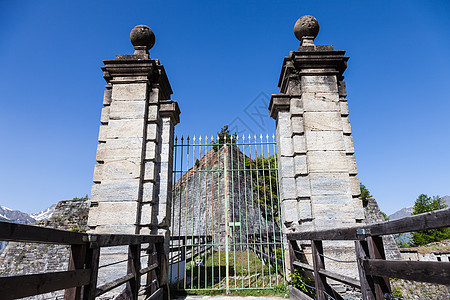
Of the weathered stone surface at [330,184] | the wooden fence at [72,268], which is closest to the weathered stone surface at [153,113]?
the wooden fence at [72,268]

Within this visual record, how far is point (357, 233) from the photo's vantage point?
7.71 feet

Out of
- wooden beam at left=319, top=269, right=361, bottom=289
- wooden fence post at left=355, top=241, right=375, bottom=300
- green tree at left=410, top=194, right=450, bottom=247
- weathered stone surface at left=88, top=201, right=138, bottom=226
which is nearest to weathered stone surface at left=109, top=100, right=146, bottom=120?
weathered stone surface at left=88, top=201, right=138, bottom=226

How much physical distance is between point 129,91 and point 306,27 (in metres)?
3.61

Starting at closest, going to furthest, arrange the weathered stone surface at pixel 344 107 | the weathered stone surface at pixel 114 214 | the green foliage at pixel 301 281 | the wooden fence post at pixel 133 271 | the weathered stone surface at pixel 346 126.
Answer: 1. the wooden fence post at pixel 133 271
2. the green foliage at pixel 301 281
3. the weathered stone surface at pixel 114 214
4. the weathered stone surface at pixel 346 126
5. the weathered stone surface at pixel 344 107

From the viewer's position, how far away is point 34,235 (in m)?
1.66

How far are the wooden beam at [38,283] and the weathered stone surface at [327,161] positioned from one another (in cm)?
382

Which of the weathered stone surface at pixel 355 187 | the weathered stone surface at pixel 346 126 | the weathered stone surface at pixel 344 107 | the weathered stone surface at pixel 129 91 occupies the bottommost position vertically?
the weathered stone surface at pixel 355 187

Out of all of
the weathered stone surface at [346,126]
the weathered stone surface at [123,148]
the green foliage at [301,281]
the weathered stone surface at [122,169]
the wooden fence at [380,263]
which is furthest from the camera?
the weathered stone surface at [346,126]

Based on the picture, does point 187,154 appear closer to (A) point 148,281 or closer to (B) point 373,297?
(A) point 148,281

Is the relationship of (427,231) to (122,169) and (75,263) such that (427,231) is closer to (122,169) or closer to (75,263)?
(122,169)

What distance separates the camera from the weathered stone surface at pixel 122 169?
494 cm

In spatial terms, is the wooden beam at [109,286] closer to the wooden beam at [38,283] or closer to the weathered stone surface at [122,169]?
the wooden beam at [38,283]

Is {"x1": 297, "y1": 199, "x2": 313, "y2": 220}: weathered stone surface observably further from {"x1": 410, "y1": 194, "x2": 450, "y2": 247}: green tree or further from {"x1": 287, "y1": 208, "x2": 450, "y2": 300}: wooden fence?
{"x1": 410, "y1": 194, "x2": 450, "y2": 247}: green tree

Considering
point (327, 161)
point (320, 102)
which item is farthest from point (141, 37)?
point (327, 161)
